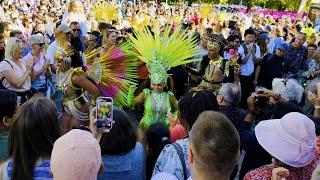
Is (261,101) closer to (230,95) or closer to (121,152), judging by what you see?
(230,95)

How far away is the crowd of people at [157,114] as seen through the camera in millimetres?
2029

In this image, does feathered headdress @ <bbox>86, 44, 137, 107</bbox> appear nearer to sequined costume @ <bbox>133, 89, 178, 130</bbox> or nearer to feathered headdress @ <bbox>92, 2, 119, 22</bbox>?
sequined costume @ <bbox>133, 89, 178, 130</bbox>

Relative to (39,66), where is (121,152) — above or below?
above

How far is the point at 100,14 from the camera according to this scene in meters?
12.8

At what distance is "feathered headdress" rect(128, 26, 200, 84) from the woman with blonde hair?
4.71ft

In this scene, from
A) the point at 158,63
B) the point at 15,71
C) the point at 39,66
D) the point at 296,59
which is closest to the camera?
the point at 158,63

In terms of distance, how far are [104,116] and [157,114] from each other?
210cm

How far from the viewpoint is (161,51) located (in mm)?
5316

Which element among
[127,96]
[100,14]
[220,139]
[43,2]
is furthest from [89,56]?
[43,2]

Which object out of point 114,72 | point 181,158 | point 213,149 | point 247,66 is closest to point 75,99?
point 114,72

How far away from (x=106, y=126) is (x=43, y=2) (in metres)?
20.0

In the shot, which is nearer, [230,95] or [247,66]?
[230,95]

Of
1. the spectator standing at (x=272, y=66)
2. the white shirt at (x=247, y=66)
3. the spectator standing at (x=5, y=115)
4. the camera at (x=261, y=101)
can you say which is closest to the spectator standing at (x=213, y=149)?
the spectator standing at (x=5, y=115)

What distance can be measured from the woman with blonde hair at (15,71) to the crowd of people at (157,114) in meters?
0.01
